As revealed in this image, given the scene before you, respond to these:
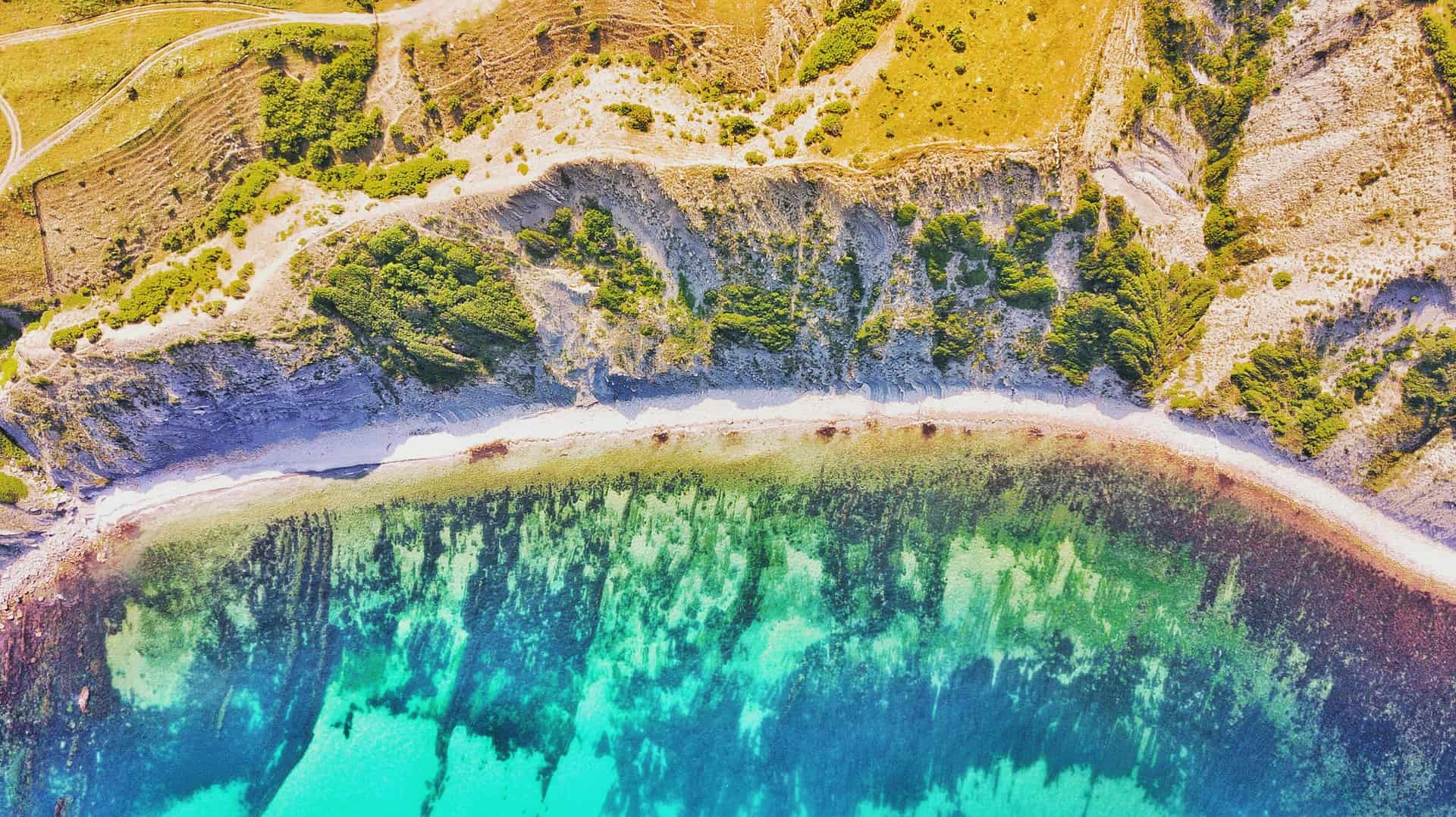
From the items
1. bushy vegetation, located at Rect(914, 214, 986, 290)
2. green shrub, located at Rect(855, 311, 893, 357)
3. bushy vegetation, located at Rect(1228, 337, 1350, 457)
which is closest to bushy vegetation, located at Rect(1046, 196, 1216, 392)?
bushy vegetation, located at Rect(1228, 337, 1350, 457)

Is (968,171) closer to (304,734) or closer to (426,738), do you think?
(426,738)

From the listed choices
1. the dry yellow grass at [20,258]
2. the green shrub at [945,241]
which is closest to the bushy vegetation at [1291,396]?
the green shrub at [945,241]

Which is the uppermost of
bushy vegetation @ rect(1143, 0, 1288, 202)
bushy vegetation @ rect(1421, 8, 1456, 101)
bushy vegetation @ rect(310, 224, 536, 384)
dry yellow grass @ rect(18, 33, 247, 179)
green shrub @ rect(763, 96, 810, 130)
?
bushy vegetation @ rect(1421, 8, 1456, 101)

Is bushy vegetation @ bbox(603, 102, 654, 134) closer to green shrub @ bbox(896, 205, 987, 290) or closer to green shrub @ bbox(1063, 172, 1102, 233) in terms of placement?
green shrub @ bbox(896, 205, 987, 290)


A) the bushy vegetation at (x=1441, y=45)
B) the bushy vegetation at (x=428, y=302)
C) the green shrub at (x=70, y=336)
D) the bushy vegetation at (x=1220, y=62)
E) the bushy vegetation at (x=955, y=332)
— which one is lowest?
the green shrub at (x=70, y=336)

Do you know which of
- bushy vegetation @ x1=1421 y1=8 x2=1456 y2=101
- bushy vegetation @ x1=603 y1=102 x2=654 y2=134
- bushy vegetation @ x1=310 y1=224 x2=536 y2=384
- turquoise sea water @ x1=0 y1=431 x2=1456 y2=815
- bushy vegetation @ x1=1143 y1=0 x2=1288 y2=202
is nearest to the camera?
bushy vegetation @ x1=1421 y1=8 x2=1456 y2=101

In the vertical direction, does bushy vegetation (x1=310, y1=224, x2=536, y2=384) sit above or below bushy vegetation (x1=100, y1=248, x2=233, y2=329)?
above

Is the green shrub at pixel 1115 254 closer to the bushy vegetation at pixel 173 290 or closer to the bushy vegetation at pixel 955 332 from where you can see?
the bushy vegetation at pixel 955 332
